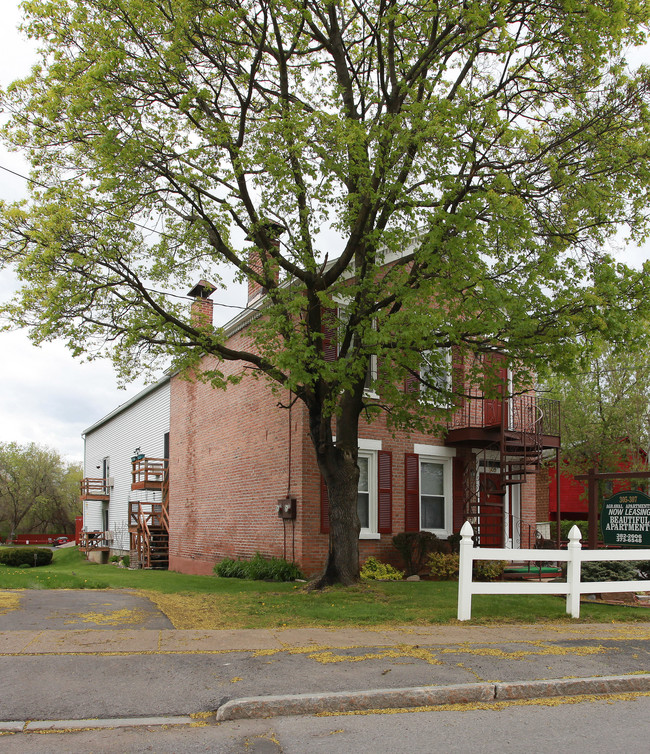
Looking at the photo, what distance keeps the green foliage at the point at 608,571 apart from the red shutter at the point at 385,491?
5.58 meters

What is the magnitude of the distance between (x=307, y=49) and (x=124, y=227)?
4.95 metres

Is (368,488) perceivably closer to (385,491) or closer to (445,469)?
(385,491)

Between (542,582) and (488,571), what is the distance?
6.33 m

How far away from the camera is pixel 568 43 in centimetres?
1209

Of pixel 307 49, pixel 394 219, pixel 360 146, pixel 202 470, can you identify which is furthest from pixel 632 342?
pixel 202 470

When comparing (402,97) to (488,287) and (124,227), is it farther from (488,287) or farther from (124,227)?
(124,227)

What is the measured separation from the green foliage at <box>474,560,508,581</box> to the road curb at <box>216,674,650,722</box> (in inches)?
410

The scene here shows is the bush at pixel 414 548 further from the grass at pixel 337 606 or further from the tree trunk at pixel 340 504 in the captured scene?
the tree trunk at pixel 340 504

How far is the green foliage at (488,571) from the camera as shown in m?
17.3

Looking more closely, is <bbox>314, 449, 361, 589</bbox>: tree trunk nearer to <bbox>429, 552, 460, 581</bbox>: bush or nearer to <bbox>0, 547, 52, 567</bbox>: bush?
<bbox>429, 552, 460, 581</bbox>: bush

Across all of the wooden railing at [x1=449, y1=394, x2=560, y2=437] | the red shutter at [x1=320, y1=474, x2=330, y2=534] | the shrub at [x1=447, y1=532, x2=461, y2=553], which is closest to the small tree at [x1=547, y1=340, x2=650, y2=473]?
the wooden railing at [x1=449, y1=394, x2=560, y2=437]

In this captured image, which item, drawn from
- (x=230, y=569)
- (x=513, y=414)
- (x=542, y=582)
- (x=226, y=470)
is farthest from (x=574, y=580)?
(x=226, y=470)

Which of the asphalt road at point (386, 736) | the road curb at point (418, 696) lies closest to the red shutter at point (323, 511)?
the road curb at point (418, 696)

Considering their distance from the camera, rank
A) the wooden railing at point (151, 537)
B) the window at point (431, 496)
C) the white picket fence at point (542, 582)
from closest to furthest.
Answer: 1. the white picket fence at point (542, 582)
2. the window at point (431, 496)
3. the wooden railing at point (151, 537)
